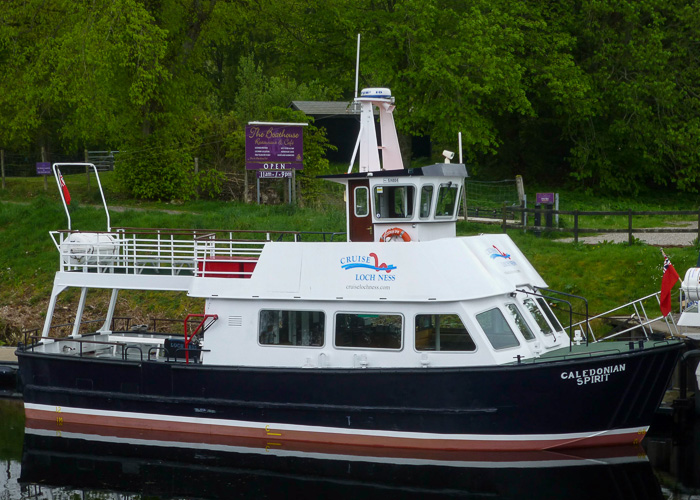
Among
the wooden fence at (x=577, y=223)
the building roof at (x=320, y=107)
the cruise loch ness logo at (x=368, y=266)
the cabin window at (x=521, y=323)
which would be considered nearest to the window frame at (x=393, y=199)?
the cruise loch ness logo at (x=368, y=266)

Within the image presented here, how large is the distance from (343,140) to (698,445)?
1248 inches

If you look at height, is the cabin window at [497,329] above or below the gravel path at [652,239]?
below

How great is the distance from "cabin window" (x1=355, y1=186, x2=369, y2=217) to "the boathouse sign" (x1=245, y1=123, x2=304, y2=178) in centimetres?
1242

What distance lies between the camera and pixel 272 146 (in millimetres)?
27359

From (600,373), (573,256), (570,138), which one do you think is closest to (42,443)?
(600,373)

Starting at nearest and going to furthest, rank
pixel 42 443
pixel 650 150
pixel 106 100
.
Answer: pixel 42 443
pixel 106 100
pixel 650 150

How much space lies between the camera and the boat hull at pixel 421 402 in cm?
1315

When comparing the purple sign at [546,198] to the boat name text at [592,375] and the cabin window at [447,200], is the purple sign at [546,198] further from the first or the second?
the boat name text at [592,375]

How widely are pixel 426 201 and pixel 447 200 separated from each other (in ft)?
1.69

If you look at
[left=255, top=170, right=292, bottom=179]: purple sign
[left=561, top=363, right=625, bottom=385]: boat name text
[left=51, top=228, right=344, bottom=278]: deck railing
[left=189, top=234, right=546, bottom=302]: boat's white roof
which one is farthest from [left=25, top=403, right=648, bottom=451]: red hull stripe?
[left=255, top=170, right=292, bottom=179]: purple sign

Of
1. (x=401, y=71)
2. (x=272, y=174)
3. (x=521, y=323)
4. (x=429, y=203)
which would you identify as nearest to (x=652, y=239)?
(x=401, y=71)

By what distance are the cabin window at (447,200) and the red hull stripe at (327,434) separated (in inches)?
151

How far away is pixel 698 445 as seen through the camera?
14.3 m

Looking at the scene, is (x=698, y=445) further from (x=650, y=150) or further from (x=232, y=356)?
(x=650, y=150)
